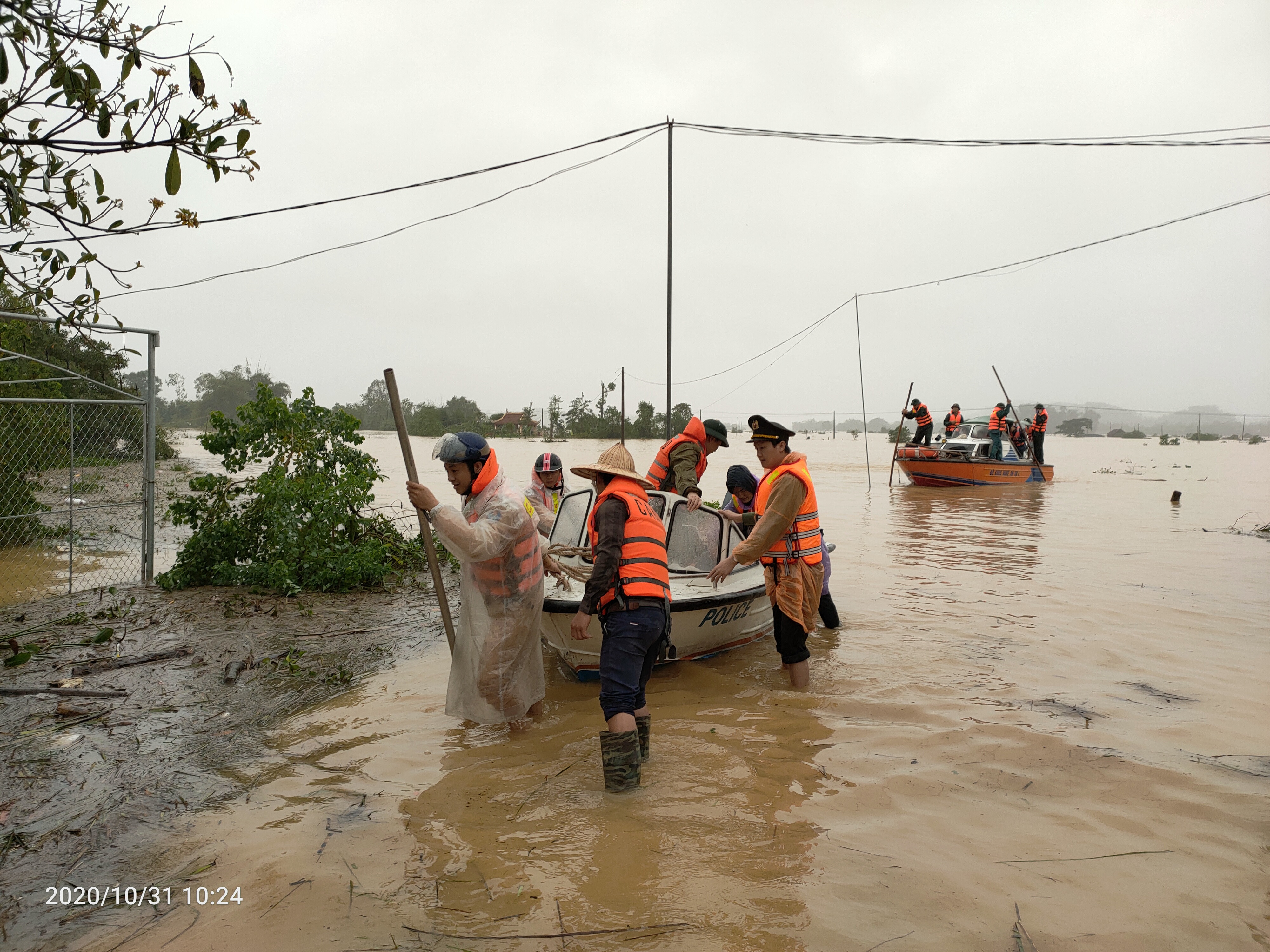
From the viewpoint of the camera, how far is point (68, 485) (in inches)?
379

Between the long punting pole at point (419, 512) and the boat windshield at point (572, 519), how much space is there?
87.9 inches

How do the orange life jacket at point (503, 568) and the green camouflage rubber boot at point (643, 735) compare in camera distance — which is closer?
the green camouflage rubber boot at point (643, 735)

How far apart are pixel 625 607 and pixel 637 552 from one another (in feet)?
1.03

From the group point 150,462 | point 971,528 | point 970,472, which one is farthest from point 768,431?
point 970,472

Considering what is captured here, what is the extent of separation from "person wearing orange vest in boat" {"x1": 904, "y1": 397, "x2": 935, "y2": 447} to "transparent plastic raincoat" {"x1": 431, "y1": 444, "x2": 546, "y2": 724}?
2023cm

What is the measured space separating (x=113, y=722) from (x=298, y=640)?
82.6 inches

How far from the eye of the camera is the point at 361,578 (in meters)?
9.03

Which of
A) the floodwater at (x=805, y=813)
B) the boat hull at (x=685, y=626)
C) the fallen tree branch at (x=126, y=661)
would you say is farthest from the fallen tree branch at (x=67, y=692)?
the boat hull at (x=685, y=626)

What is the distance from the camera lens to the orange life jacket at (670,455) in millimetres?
7594

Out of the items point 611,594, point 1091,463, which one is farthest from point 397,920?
point 1091,463

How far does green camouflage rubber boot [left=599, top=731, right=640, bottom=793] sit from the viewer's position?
4121 mm

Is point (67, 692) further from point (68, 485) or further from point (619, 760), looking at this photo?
point (68, 485)

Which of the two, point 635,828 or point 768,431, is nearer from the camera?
point 635,828

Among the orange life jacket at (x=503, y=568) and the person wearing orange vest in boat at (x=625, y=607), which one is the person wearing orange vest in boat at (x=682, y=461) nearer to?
the orange life jacket at (x=503, y=568)
